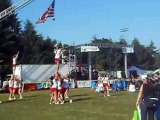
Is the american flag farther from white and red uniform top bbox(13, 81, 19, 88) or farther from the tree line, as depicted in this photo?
the tree line

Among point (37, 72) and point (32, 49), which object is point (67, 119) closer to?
point (37, 72)

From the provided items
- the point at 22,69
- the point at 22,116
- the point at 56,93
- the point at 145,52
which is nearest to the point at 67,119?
the point at 22,116

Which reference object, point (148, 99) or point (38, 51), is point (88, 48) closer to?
point (38, 51)

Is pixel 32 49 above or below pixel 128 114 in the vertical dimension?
above

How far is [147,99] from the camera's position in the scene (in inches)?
547

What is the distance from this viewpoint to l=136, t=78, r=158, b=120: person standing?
13852 mm

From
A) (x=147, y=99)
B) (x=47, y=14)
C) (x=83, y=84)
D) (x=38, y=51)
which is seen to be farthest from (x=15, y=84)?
(x=38, y=51)

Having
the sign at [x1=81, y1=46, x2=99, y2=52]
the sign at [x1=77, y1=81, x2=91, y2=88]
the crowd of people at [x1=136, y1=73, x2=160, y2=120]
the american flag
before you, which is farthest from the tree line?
the crowd of people at [x1=136, y1=73, x2=160, y2=120]

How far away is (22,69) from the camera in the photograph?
2018 inches

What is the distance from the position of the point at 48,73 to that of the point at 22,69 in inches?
175

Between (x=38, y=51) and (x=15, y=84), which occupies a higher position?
(x=38, y=51)

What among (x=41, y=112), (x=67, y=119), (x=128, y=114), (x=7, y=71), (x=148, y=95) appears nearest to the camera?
(x=148, y=95)

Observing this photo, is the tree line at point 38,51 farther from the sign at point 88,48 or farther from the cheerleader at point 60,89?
the cheerleader at point 60,89

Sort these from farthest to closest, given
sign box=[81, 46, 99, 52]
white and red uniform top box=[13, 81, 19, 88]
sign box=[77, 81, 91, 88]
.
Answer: sign box=[81, 46, 99, 52] < sign box=[77, 81, 91, 88] < white and red uniform top box=[13, 81, 19, 88]
